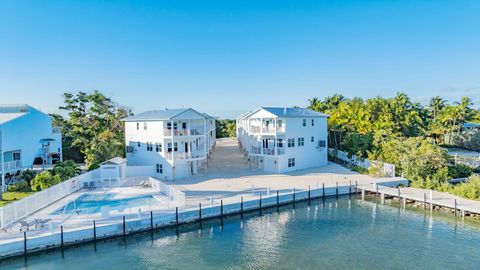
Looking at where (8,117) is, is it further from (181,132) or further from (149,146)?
(181,132)

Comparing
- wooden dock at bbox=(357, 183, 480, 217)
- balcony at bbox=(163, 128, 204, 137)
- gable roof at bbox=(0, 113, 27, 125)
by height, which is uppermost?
gable roof at bbox=(0, 113, 27, 125)

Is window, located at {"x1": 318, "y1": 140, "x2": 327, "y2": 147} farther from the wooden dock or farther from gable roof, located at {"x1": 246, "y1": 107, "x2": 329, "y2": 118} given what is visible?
the wooden dock

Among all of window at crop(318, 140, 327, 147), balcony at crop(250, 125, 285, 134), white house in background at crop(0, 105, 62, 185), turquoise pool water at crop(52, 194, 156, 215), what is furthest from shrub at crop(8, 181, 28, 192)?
window at crop(318, 140, 327, 147)

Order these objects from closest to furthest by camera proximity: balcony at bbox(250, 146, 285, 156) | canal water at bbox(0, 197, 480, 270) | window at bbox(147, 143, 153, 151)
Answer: canal water at bbox(0, 197, 480, 270) < window at bbox(147, 143, 153, 151) < balcony at bbox(250, 146, 285, 156)

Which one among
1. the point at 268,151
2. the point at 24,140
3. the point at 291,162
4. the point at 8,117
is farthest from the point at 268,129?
the point at 8,117

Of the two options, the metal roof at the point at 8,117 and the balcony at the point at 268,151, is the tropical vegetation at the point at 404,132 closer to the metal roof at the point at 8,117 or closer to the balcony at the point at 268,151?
the balcony at the point at 268,151

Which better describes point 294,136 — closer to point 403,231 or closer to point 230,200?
point 230,200
